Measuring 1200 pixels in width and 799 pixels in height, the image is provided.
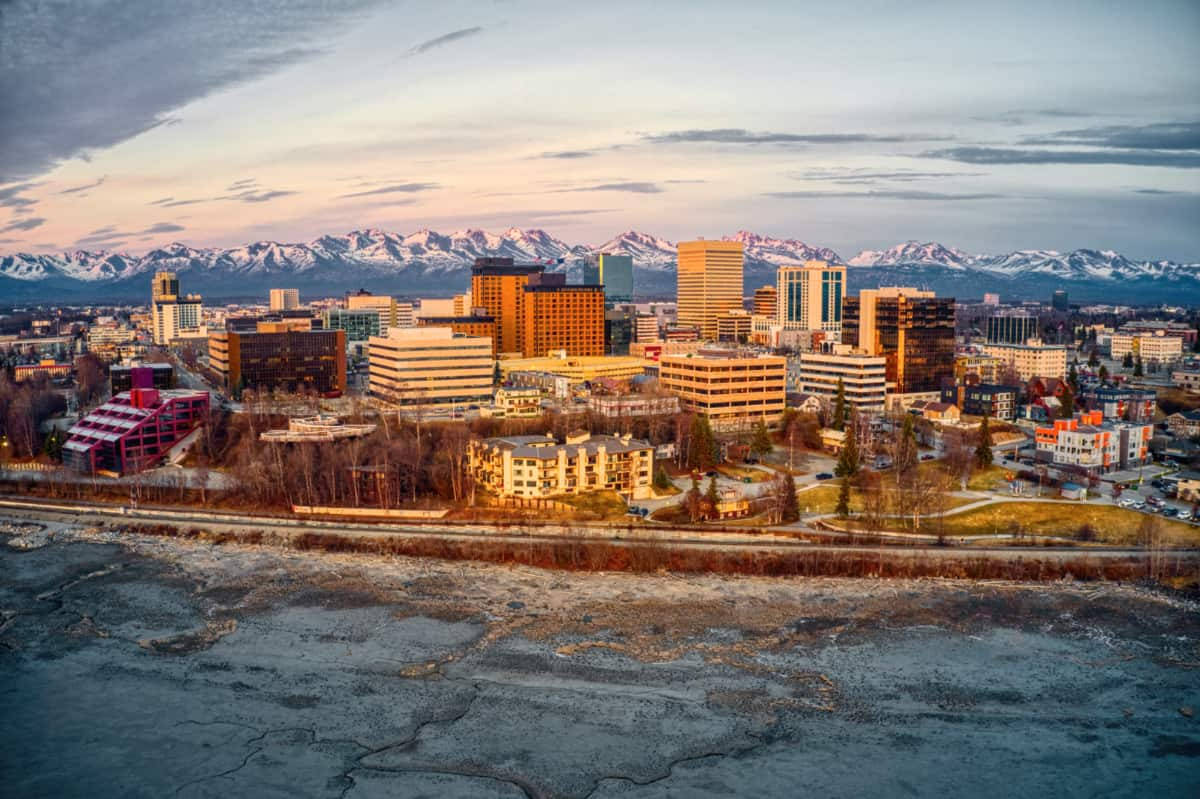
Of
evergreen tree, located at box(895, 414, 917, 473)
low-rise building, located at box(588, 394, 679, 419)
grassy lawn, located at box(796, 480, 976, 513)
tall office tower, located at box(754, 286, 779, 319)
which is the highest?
tall office tower, located at box(754, 286, 779, 319)

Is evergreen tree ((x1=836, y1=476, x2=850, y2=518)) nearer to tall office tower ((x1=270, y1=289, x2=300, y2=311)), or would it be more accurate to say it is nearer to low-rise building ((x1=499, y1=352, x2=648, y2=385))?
low-rise building ((x1=499, y1=352, x2=648, y2=385))

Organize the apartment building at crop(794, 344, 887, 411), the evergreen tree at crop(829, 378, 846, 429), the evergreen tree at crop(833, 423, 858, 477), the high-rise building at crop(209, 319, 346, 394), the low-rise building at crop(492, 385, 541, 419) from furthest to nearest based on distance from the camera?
the high-rise building at crop(209, 319, 346, 394), the apartment building at crop(794, 344, 887, 411), the low-rise building at crop(492, 385, 541, 419), the evergreen tree at crop(829, 378, 846, 429), the evergreen tree at crop(833, 423, 858, 477)

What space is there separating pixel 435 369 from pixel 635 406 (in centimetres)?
845

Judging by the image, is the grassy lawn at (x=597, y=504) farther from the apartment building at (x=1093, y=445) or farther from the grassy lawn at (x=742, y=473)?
the apartment building at (x=1093, y=445)

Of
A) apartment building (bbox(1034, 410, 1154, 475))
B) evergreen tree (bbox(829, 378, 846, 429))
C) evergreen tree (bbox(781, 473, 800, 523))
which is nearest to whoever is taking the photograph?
evergreen tree (bbox(781, 473, 800, 523))

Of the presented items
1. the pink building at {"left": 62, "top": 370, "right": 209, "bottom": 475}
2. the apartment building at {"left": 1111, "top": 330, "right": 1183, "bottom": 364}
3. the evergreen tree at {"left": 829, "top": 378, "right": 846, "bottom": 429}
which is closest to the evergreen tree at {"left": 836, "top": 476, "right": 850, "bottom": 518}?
the evergreen tree at {"left": 829, "top": 378, "right": 846, "bottom": 429}

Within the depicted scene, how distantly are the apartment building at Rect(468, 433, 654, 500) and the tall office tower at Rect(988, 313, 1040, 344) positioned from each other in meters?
46.1

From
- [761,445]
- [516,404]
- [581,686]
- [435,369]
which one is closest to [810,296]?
[435,369]

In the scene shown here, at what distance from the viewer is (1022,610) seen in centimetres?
1800

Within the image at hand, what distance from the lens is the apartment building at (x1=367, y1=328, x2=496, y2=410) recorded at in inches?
1499

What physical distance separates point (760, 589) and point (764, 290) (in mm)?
73502

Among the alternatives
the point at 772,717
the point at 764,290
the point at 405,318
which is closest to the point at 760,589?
the point at 772,717

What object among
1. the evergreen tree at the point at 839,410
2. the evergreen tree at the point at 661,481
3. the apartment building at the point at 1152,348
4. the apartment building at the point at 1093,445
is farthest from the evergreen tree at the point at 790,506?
the apartment building at the point at 1152,348

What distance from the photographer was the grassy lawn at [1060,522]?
21469mm
